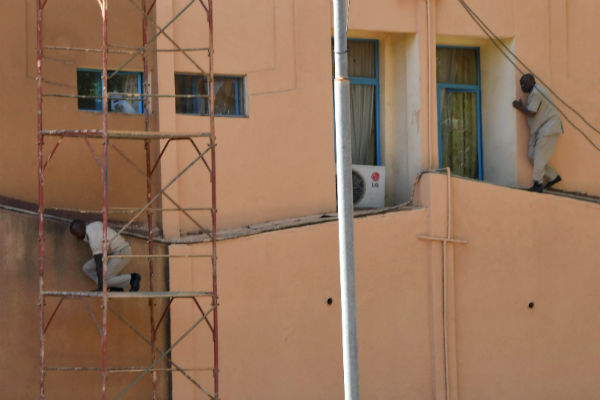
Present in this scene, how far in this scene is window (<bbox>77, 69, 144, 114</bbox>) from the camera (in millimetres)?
16250

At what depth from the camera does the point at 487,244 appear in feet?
58.0

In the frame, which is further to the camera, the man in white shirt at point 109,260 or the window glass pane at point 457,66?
the window glass pane at point 457,66

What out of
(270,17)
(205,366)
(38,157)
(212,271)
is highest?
(270,17)

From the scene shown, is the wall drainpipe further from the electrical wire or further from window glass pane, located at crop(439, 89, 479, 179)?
the electrical wire

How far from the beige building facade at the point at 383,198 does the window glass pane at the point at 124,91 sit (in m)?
0.10

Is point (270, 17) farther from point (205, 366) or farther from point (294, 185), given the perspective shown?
point (205, 366)

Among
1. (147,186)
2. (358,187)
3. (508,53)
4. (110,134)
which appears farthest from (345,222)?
(508,53)

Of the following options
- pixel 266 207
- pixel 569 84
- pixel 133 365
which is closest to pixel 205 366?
pixel 133 365

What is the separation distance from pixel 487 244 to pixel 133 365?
514cm

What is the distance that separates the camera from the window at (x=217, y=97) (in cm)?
1677

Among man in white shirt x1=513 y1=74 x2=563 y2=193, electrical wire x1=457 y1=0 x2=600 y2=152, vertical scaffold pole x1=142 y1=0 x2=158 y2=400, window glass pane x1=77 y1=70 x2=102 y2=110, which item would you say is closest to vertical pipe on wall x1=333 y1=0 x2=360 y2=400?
vertical scaffold pole x1=142 y1=0 x2=158 y2=400

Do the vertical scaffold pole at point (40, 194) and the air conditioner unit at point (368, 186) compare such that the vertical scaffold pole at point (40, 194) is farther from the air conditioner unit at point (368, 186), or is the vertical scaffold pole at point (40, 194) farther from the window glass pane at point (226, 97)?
the air conditioner unit at point (368, 186)

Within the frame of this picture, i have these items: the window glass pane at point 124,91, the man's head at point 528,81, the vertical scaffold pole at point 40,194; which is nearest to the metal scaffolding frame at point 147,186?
the vertical scaffold pole at point 40,194

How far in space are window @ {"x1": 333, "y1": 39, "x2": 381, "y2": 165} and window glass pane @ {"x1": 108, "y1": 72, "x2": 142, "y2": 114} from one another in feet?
11.0
